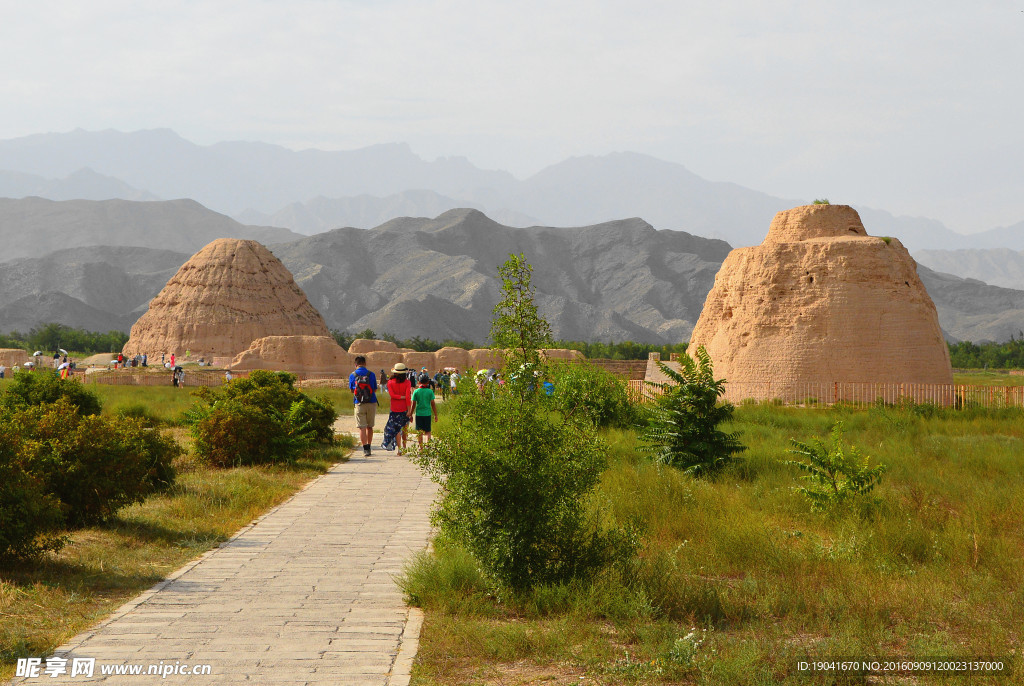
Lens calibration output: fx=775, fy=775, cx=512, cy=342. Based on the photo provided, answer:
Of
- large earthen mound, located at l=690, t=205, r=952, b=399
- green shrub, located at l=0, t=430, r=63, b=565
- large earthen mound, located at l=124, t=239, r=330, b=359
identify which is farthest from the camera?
large earthen mound, located at l=124, t=239, r=330, b=359

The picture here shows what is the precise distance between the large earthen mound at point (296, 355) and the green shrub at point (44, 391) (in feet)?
107

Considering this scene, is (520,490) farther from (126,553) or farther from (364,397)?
(364,397)

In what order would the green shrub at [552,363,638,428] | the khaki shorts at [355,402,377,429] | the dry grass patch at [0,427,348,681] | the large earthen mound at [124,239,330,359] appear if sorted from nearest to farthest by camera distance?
the dry grass patch at [0,427,348,681] < the khaki shorts at [355,402,377,429] < the green shrub at [552,363,638,428] < the large earthen mound at [124,239,330,359]

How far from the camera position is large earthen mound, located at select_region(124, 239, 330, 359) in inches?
1975

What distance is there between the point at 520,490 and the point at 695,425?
230 inches

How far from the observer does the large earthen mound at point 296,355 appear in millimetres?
43312

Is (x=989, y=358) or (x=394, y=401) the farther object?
(x=989, y=358)

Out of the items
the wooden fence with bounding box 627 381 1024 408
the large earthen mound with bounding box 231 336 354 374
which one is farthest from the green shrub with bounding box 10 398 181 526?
the large earthen mound with bounding box 231 336 354 374

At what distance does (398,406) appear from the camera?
13258 millimetres

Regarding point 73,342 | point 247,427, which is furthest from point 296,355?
point 247,427

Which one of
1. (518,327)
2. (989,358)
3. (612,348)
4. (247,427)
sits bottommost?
(989,358)

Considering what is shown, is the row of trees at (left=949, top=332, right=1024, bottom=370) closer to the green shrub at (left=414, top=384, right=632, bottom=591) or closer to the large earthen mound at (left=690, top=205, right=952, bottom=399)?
the large earthen mound at (left=690, top=205, right=952, bottom=399)

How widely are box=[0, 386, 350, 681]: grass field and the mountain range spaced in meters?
94.1

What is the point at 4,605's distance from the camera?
15.8 feet
